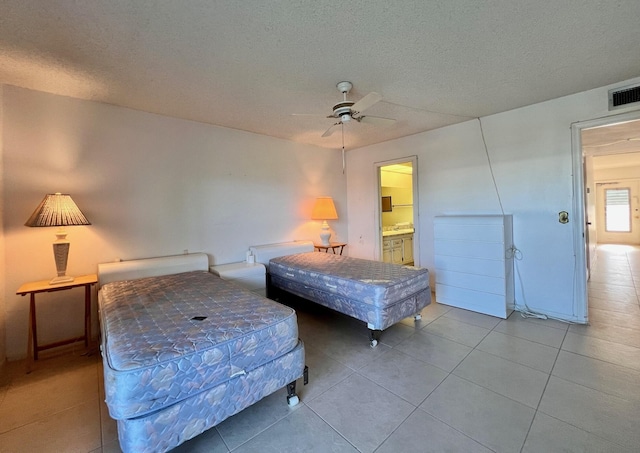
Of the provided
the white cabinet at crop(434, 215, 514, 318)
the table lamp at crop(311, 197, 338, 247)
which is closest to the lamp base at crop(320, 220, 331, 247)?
the table lamp at crop(311, 197, 338, 247)

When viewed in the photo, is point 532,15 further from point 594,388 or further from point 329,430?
point 329,430

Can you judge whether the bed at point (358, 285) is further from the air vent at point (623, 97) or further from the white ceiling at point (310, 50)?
the air vent at point (623, 97)

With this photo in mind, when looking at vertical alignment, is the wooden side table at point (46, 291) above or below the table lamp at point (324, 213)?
below

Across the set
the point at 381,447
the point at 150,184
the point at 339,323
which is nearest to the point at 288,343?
the point at 381,447

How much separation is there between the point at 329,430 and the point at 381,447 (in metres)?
0.32

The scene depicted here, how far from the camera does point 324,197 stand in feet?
15.9

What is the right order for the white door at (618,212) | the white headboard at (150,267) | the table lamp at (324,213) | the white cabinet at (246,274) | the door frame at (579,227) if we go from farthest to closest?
the white door at (618,212) → the table lamp at (324,213) → the white cabinet at (246,274) → the door frame at (579,227) → the white headboard at (150,267)

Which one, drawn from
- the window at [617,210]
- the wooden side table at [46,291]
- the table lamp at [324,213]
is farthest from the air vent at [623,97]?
the window at [617,210]

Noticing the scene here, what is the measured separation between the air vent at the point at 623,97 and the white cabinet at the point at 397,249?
3356 millimetres

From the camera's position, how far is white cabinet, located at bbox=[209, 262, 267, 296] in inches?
130

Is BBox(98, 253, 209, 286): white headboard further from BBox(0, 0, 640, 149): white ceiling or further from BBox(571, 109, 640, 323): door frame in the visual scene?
BBox(571, 109, 640, 323): door frame

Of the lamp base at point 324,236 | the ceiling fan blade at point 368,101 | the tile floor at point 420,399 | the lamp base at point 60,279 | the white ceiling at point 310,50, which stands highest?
the white ceiling at point 310,50

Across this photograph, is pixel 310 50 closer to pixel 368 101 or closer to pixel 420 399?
pixel 368 101

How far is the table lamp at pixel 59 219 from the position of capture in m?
2.28
